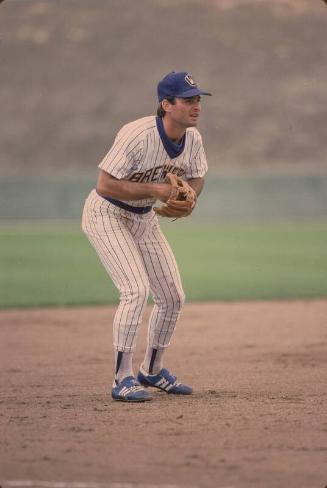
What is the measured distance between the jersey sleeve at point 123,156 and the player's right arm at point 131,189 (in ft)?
0.14

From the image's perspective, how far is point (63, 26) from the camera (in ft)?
86.0

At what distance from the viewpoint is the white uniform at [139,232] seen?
4969mm

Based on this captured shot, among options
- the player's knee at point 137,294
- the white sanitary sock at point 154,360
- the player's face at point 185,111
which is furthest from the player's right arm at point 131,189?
the white sanitary sock at point 154,360

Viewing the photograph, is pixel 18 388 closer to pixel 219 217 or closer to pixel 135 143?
pixel 135 143

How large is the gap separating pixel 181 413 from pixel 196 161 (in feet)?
Result: 4.57

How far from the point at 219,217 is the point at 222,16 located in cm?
875

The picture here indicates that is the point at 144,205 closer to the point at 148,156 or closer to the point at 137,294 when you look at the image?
the point at 148,156

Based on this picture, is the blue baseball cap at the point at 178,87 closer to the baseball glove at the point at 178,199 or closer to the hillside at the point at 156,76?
the baseball glove at the point at 178,199

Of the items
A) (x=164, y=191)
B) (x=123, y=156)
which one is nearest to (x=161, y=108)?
(x=123, y=156)

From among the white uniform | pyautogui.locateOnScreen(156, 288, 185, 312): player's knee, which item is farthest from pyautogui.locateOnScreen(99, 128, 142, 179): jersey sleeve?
pyautogui.locateOnScreen(156, 288, 185, 312): player's knee

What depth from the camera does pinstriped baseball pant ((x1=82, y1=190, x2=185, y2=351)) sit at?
5.00 metres

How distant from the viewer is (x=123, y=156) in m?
4.90

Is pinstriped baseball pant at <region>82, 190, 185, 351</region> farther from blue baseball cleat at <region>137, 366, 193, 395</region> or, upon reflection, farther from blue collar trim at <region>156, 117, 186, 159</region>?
blue collar trim at <region>156, 117, 186, 159</region>

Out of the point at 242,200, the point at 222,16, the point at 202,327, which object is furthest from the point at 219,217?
the point at 202,327
